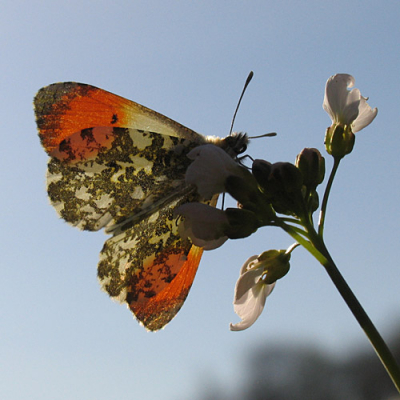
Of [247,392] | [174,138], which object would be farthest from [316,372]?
[174,138]

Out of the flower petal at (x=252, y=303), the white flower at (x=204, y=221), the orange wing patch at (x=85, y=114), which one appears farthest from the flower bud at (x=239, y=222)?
the orange wing patch at (x=85, y=114)

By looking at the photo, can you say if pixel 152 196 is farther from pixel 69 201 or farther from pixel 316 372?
pixel 316 372

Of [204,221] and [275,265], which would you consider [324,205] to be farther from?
[204,221]

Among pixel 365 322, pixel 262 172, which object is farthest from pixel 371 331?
pixel 262 172

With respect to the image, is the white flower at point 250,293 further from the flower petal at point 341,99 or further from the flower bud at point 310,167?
the flower petal at point 341,99

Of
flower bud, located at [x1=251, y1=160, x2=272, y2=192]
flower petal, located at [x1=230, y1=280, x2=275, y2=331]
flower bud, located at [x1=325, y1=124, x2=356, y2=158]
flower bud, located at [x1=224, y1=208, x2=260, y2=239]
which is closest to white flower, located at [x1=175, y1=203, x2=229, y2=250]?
flower bud, located at [x1=224, y1=208, x2=260, y2=239]

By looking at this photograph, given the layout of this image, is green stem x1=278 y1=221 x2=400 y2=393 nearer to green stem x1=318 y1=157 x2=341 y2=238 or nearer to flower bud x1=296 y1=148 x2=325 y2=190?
green stem x1=318 y1=157 x2=341 y2=238
